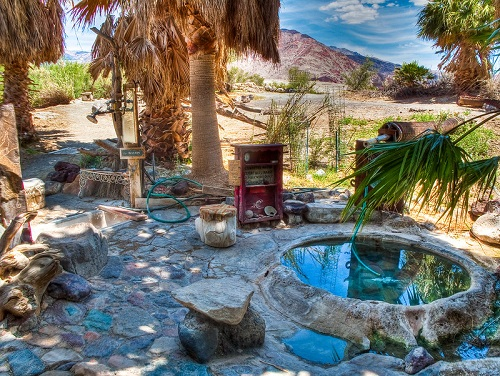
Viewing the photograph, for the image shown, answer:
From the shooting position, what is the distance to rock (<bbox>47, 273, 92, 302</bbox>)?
3.36m

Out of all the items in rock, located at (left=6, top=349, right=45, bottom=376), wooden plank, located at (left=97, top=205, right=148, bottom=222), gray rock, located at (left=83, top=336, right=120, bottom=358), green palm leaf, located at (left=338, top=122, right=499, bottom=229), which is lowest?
gray rock, located at (left=83, top=336, right=120, bottom=358)

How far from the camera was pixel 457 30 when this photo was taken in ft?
46.1

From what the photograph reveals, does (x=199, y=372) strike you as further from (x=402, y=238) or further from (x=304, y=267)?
(x=402, y=238)

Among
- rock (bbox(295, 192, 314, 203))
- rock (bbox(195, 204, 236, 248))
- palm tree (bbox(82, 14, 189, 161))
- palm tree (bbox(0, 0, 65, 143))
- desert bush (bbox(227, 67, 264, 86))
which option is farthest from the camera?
desert bush (bbox(227, 67, 264, 86))

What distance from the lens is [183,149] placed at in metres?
9.41

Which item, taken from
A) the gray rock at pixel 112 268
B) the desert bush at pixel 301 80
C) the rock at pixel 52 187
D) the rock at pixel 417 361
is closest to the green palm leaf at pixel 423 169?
the rock at pixel 417 361

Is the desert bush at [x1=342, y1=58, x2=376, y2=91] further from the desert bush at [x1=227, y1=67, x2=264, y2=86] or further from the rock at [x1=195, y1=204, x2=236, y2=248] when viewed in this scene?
the rock at [x1=195, y1=204, x2=236, y2=248]

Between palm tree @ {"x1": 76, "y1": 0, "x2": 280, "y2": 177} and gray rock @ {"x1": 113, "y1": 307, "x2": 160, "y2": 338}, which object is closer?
gray rock @ {"x1": 113, "y1": 307, "x2": 160, "y2": 338}

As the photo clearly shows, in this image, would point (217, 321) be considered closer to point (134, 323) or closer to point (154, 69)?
point (134, 323)

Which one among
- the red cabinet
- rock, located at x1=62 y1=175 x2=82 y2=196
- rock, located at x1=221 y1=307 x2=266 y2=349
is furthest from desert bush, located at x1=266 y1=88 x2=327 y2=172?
rock, located at x1=221 y1=307 x2=266 y2=349

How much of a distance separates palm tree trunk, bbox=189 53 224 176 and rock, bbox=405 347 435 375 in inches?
209

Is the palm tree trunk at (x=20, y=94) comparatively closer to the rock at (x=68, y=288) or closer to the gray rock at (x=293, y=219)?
the gray rock at (x=293, y=219)

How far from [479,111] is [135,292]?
522 inches

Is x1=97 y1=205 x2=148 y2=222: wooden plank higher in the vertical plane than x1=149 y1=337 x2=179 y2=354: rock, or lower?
higher
